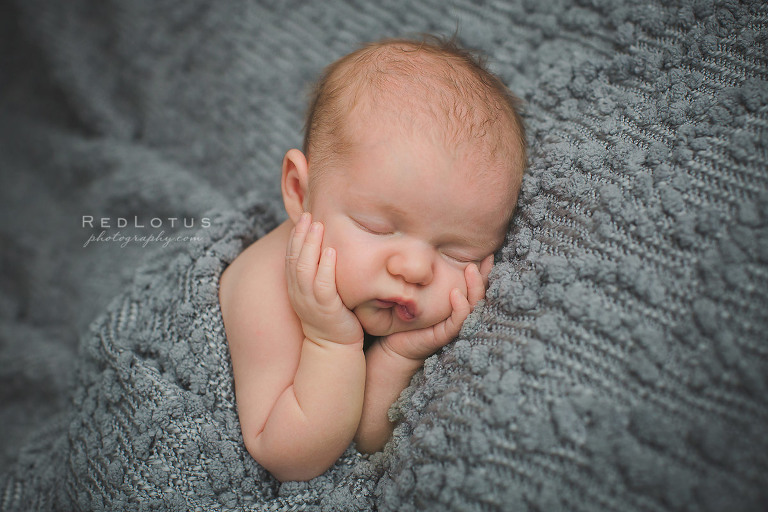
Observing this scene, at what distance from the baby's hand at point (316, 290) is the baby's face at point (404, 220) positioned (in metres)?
0.02

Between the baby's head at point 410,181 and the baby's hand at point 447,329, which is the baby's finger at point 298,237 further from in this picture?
the baby's hand at point 447,329

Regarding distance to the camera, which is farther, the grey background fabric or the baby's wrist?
the baby's wrist

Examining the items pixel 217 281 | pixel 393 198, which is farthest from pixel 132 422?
pixel 393 198

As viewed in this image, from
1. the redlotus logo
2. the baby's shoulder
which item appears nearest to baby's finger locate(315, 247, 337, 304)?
the baby's shoulder

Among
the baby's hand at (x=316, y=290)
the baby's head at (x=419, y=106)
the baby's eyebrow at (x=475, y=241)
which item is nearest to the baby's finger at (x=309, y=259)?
the baby's hand at (x=316, y=290)

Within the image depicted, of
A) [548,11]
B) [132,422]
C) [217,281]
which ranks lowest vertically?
[132,422]

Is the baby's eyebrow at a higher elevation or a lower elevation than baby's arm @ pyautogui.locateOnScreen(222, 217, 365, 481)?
higher

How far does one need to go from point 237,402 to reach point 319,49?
83 centimetres

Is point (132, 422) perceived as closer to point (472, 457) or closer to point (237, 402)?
point (237, 402)

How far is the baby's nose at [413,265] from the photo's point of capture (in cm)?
80

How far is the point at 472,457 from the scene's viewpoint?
674 millimetres

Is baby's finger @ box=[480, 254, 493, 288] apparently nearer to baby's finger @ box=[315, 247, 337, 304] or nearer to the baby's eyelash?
the baby's eyelash

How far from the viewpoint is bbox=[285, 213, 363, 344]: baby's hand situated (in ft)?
2.71

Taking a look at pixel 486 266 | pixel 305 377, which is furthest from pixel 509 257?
pixel 305 377
